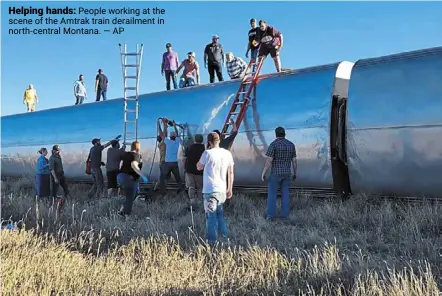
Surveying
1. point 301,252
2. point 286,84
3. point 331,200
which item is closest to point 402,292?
point 301,252

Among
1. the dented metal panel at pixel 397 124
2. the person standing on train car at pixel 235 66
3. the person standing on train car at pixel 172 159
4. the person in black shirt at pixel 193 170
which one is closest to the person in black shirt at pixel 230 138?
the person in black shirt at pixel 193 170

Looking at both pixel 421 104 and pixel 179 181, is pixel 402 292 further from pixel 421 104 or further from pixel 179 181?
pixel 179 181

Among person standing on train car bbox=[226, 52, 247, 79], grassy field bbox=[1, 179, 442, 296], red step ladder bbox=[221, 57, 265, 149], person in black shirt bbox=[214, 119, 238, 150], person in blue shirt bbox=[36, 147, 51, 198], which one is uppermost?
person standing on train car bbox=[226, 52, 247, 79]

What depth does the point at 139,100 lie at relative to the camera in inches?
510

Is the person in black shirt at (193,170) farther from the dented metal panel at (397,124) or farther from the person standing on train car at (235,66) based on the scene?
the person standing on train car at (235,66)

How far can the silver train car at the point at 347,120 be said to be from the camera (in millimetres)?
7805

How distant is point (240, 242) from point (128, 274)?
6.49 feet

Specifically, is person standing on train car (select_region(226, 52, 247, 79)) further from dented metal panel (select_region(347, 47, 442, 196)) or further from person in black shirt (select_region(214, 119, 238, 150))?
dented metal panel (select_region(347, 47, 442, 196))

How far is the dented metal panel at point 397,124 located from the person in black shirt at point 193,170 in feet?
9.04

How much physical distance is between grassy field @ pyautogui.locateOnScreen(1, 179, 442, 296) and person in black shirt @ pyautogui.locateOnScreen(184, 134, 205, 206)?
0.93 meters

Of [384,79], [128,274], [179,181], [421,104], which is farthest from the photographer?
[179,181]

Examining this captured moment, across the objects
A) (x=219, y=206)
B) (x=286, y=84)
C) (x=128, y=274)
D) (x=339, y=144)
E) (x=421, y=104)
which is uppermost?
(x=286, y=84)

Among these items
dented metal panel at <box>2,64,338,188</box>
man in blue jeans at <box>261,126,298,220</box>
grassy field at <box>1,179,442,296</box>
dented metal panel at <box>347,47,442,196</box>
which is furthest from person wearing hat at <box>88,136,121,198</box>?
dented metal panel at <box>347,47,442,196</box>

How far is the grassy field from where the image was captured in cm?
465
